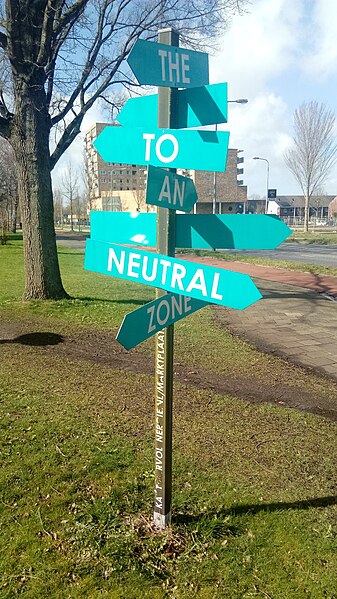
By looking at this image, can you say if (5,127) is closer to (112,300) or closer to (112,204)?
(112,300)

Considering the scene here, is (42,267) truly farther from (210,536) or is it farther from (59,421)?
(210,536)

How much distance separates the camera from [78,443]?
3.28m

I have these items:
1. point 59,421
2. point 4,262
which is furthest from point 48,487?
point 4,262

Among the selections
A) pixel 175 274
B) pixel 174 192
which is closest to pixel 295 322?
pixel 175 274

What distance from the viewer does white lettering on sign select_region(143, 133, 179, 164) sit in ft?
6.35

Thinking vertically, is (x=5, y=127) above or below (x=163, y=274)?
above

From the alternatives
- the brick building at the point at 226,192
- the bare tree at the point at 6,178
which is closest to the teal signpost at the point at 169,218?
the bare tree at the point at 6,178

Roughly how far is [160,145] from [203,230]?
46 cm

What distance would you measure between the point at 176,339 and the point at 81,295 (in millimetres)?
3720

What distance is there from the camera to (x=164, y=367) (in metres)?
2.23

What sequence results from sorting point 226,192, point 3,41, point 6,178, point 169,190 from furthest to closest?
point 226,192, point 6,178, point 3,41, point 169,190

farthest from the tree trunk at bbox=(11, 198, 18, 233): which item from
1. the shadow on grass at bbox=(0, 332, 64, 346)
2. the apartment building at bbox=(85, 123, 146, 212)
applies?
the shadow on grass at bbox=(0, 332, 64, 346)

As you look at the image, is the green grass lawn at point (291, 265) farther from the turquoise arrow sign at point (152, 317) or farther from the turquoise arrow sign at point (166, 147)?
the turquoise arrow sign at point (166, 147)

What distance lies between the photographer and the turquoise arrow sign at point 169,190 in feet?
5.86
